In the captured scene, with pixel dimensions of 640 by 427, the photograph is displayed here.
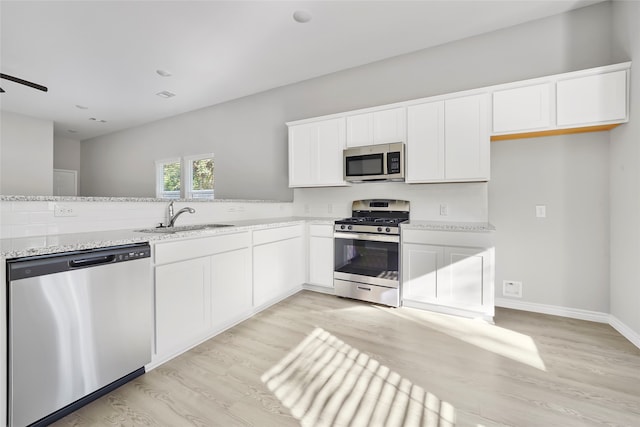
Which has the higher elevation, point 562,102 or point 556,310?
point 562,102

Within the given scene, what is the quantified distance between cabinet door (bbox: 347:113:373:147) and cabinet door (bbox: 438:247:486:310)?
1579 millimetres

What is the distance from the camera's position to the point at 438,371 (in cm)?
188

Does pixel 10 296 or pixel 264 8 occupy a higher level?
pixel 264 8

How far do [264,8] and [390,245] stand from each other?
2699mm

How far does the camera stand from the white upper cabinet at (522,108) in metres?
2.55

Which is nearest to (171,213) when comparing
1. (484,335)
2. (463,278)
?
(463,278)

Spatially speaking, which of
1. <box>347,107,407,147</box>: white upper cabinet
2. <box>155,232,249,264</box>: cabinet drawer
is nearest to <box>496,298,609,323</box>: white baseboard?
<box>347,107,407,147</box>: white upper cabinet

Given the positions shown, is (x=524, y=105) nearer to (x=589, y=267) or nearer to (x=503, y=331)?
(x=589, y=267)

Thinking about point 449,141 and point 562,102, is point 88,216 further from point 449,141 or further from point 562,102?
point 562,102

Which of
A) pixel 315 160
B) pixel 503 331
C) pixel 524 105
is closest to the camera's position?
pixel 503 331

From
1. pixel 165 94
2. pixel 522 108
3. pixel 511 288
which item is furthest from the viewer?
pixel 165 94

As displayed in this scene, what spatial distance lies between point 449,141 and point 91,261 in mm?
3155

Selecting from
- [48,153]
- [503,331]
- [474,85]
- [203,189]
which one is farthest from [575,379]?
[48,153]

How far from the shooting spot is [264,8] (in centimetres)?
264
